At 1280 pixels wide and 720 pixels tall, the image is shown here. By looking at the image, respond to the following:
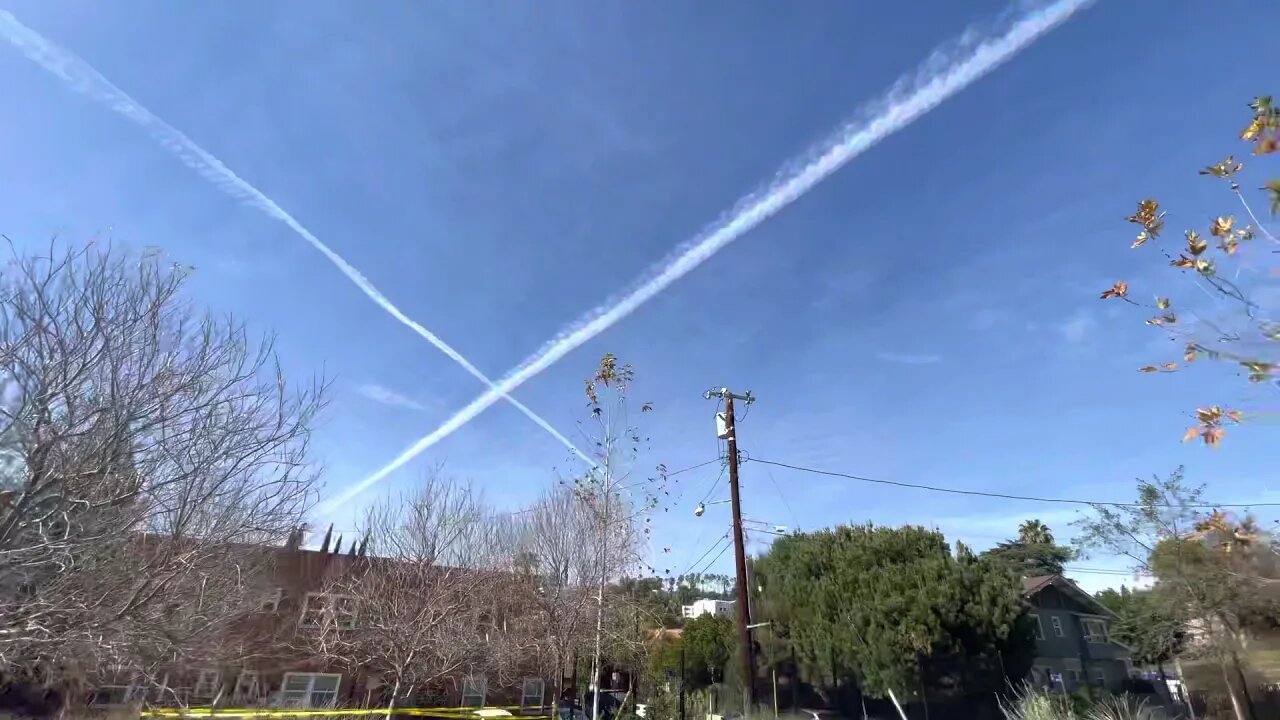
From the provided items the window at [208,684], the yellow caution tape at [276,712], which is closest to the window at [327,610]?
the yellow caution tape at [276,712]

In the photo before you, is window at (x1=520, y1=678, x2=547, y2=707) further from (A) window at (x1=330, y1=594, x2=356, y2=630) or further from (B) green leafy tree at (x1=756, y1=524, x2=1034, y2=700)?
(B) green leafy tree at (x1=756, y1=524, x2=1034, y2=700)

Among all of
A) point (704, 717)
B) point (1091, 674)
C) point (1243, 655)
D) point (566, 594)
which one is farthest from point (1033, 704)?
point (1091, 674)

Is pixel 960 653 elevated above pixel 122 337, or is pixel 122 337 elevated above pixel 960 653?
pixel 122 337

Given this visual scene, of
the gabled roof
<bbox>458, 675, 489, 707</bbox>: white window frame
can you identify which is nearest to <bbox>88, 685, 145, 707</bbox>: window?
<bbox>458, 675, 489, 707</bbox>: white window frame

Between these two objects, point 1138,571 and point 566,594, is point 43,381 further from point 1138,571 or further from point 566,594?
point 1138,571

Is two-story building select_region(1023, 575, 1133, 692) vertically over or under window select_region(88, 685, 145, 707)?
over

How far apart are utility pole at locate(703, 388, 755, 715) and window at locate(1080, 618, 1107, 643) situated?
2409 cm

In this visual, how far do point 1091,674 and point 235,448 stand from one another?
36.0 metres

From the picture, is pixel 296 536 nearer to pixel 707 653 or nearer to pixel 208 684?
pixel 208 684

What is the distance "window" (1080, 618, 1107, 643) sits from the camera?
2949cm

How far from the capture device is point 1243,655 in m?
16.0

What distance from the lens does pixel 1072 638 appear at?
29.1 metres

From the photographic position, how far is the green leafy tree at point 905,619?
20625mm

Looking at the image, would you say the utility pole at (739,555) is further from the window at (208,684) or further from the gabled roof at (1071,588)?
the gabled roof at (1071,588)
